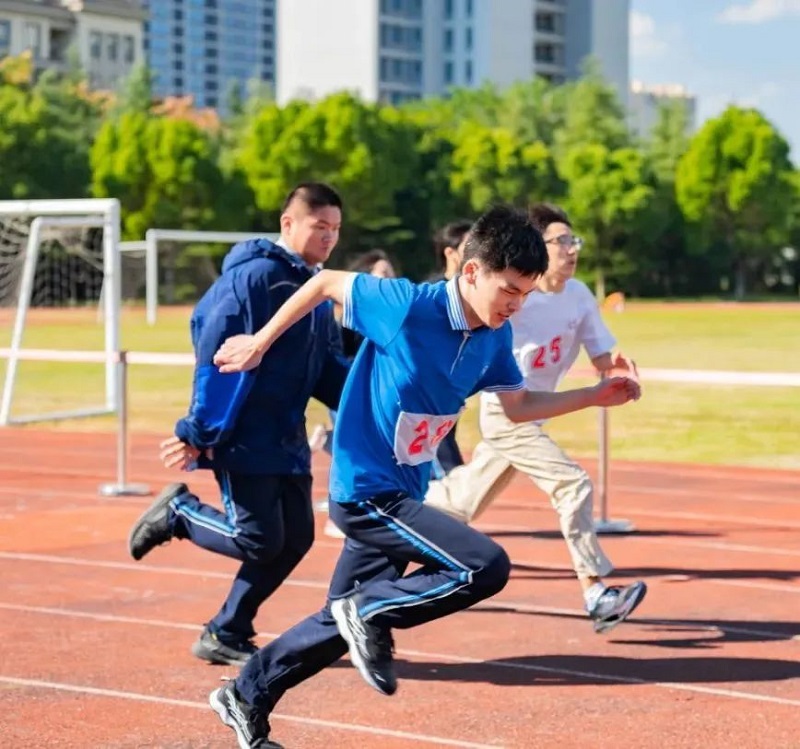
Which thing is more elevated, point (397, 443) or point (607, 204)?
point (607, 204)

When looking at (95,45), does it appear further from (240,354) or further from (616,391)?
(240,354)

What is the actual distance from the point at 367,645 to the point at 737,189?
240 feet

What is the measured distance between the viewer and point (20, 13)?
125 meters

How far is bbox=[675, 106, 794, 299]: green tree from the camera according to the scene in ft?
248

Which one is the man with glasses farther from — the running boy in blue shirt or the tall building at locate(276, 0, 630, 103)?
the tall building at locate(276, 0, 630, 103)

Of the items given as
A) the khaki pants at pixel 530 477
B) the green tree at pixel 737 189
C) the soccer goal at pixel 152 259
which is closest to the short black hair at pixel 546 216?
the khaki pants at pixel 530 477

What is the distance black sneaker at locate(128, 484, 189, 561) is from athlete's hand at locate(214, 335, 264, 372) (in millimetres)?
1676

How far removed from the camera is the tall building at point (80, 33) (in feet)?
408

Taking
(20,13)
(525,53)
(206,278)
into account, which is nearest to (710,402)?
(206,278)

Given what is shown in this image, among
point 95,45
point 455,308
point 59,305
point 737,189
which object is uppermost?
point 95,45

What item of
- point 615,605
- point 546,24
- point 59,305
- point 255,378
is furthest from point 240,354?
point 546,24

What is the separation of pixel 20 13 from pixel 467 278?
126m

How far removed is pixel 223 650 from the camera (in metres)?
6.62

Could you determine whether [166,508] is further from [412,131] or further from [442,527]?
[412,131]
